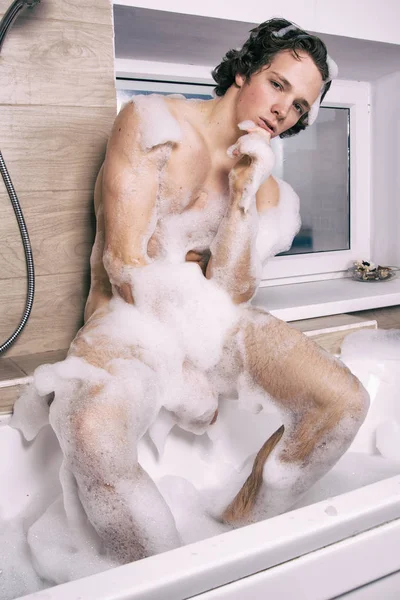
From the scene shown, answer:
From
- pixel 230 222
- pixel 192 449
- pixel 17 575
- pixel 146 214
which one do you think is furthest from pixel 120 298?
pixel 17 575

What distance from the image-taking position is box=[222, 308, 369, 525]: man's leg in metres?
1.22

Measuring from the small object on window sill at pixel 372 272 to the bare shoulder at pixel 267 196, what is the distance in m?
0.86

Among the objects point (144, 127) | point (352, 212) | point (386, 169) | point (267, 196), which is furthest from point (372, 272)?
point (144, 127)

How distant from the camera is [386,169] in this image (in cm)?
244

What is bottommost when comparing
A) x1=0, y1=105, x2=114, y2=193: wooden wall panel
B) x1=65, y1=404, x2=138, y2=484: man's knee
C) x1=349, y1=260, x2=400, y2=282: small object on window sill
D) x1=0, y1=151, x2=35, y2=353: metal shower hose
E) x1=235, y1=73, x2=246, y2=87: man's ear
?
x1=349, y1=260, x2=400, y2=282: small object on window sill

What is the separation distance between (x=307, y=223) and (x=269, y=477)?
A: 4.66 ft

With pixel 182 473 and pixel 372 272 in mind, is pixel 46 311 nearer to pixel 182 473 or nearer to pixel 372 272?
pixel 182 473

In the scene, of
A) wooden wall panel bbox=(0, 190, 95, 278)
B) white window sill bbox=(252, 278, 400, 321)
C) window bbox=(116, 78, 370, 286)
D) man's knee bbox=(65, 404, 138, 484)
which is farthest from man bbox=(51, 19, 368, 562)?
window bbox=(116, 78, 370, 286)

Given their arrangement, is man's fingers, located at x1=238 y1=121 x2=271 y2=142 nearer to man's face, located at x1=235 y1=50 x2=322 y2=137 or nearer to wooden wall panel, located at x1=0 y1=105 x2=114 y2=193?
man's face, located at x1=235 y1=50 x2=322 y2=137

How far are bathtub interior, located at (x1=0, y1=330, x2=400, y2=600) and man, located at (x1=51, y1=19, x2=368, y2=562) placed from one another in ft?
0.32

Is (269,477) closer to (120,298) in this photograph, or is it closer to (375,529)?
(375,529)

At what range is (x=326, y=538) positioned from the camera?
814 millimetres

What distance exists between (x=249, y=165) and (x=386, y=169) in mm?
1274

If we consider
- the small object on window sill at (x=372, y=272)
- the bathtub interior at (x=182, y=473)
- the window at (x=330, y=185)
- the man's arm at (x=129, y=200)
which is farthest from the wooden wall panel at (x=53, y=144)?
the small object on window sill at (x=372, y=272)
